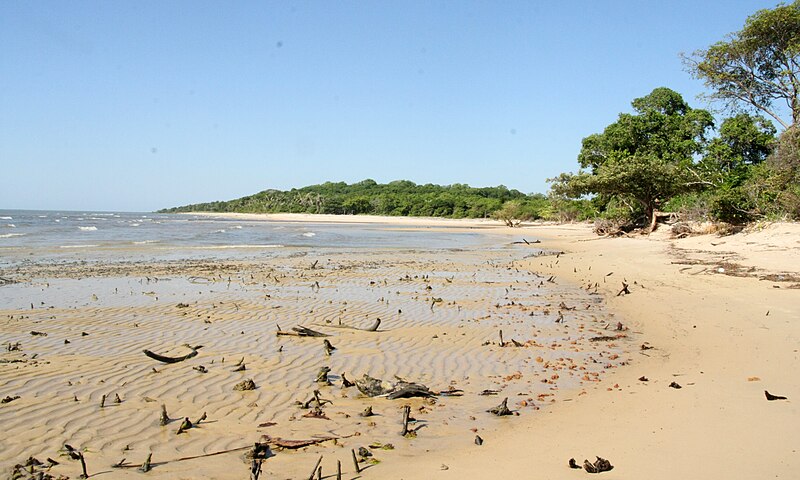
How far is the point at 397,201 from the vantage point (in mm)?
124125

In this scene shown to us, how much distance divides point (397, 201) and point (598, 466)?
120622 millimetres

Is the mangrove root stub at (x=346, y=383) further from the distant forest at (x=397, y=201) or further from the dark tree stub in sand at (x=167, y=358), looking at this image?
the distant forest at (x=397, y=201)

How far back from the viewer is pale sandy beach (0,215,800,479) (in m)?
4.37

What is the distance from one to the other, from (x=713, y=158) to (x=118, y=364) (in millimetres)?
33364

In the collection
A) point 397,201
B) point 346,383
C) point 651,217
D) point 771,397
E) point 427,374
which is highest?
point 397,201

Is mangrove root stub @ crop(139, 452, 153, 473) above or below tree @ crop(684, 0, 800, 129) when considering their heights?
below

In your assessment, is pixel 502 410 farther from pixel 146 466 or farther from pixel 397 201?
pixel 397 201

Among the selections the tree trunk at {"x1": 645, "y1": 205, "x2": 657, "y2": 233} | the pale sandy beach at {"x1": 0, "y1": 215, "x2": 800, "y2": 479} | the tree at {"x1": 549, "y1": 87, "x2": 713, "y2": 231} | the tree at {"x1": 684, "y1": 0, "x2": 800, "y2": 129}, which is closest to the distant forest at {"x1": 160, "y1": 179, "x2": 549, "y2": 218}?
the tree at {"x1": 549, "y1": 87, "x2": 713, "y2": 231}

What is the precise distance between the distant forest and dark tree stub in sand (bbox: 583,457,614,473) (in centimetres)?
7764

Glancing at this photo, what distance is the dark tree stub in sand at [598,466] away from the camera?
3.96 m

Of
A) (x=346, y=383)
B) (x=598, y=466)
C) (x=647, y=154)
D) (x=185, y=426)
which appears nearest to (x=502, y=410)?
(x=598, y=466)

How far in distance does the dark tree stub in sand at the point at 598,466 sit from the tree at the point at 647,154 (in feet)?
98.3

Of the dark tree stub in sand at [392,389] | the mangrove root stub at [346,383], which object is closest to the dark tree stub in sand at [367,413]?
the dark tree stub in sand at [392,389]

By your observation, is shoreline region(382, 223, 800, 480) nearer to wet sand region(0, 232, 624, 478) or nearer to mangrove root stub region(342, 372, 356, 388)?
wet sand region(0, 232, 624, 478)
